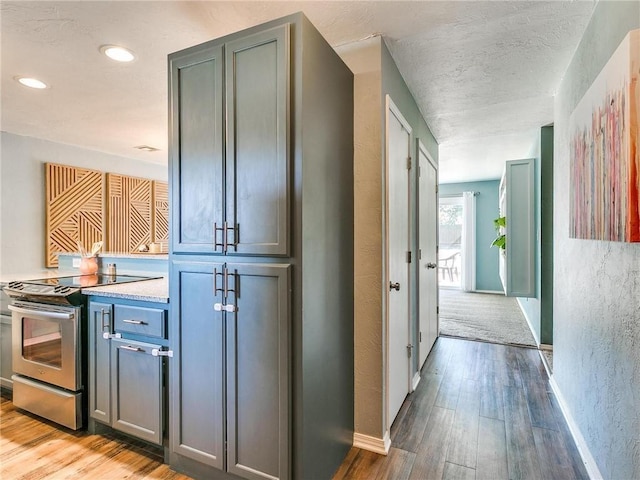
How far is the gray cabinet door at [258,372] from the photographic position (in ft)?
4.91

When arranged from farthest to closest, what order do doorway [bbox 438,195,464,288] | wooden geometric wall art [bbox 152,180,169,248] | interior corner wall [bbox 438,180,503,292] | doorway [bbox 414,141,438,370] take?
doorway [bbox 438,195,464,288], interior corner wall [bbox 438,180,503,292], wooden geometric wall art [bbox 152,180,169,248], doorway [bbox 414,141,438,370]

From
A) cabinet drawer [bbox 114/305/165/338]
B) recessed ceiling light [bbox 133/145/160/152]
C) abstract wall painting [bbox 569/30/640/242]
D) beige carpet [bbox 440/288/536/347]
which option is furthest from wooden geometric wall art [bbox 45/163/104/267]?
abstract wall painting [bbox 569/30/640/242]

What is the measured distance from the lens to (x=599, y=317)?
5.60ft

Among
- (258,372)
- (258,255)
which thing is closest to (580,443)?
(258,372)

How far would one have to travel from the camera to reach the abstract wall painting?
1.17m

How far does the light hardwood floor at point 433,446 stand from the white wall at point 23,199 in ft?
5.81

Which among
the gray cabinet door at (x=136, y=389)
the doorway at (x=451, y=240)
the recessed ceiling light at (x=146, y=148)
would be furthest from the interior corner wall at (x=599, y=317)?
the doorway at (x=451, y=240)

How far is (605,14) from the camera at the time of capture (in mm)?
1588

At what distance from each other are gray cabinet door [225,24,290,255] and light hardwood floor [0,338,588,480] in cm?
136

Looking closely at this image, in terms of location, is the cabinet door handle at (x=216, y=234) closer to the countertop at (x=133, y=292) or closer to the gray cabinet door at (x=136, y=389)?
the countertop at (x=133, y=292)

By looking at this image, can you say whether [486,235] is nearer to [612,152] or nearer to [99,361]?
[612,152]

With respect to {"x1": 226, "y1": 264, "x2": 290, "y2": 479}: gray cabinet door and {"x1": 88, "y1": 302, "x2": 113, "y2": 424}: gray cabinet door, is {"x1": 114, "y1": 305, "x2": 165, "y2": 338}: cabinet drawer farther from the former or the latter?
{"x1": 226, "y1": 264, "x2": 290, "y2": 479}: gray cabinet door

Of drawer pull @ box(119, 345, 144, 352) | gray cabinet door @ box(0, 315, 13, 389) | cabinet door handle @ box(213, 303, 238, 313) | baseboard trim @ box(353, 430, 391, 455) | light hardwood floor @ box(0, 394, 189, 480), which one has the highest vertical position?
cabinet door handle @ box(213, 303, 238, 313)

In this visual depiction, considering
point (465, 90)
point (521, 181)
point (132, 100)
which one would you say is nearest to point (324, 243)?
point (465, 90)
